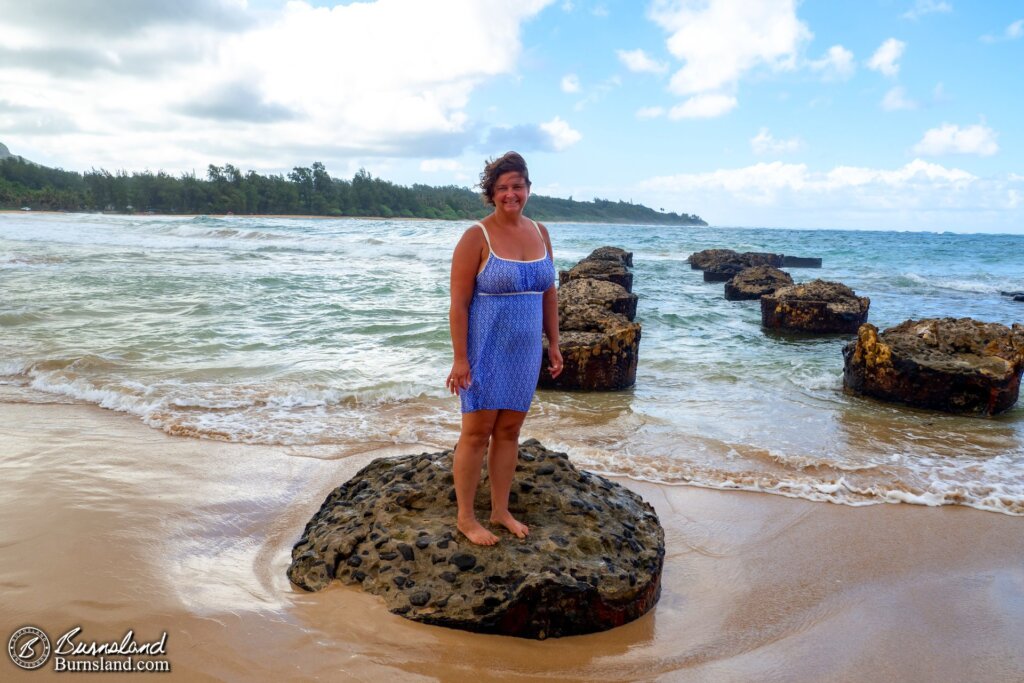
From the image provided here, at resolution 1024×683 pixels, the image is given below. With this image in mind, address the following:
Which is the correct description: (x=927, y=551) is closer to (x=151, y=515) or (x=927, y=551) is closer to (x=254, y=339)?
(x=151, y=515)

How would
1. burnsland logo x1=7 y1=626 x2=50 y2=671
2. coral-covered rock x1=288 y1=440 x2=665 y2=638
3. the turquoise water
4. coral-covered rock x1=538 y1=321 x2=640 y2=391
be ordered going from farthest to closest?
coral-covered rock x1=538 y1=321 x2=640 y2=391
the turquoise water
coral-covered rock x1=288 y1=440 x2=665 y2=638
burnsland logo x1=7 y1=626 x2=50 y2=671

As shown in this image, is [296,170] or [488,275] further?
[296,170]

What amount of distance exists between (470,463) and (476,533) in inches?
10.9

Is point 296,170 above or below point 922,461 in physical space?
above

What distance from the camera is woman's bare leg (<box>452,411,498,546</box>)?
2840mm

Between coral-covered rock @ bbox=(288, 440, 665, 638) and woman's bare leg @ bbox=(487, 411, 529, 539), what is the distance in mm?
55

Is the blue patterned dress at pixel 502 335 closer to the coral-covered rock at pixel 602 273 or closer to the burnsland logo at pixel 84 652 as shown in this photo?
the burnsland logo at pixel 84 652

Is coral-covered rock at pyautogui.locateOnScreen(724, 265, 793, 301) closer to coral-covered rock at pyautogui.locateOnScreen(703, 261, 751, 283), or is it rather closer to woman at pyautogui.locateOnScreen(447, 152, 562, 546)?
coral-covered rock at pyautogui.locateOnScreen(703, 261, 751, 283)

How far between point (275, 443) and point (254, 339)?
411 cm

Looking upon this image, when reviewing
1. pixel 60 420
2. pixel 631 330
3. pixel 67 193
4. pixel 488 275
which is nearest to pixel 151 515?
pixel 488 275

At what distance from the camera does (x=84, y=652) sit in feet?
Answer: 7.42

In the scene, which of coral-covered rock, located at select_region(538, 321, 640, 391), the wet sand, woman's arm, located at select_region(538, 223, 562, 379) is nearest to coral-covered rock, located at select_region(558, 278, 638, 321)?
coral-covered rock, located at select_region(538, 321, 640, 391)

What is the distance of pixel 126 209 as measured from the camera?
64.9 meters

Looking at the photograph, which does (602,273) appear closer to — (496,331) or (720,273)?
(720,273)
